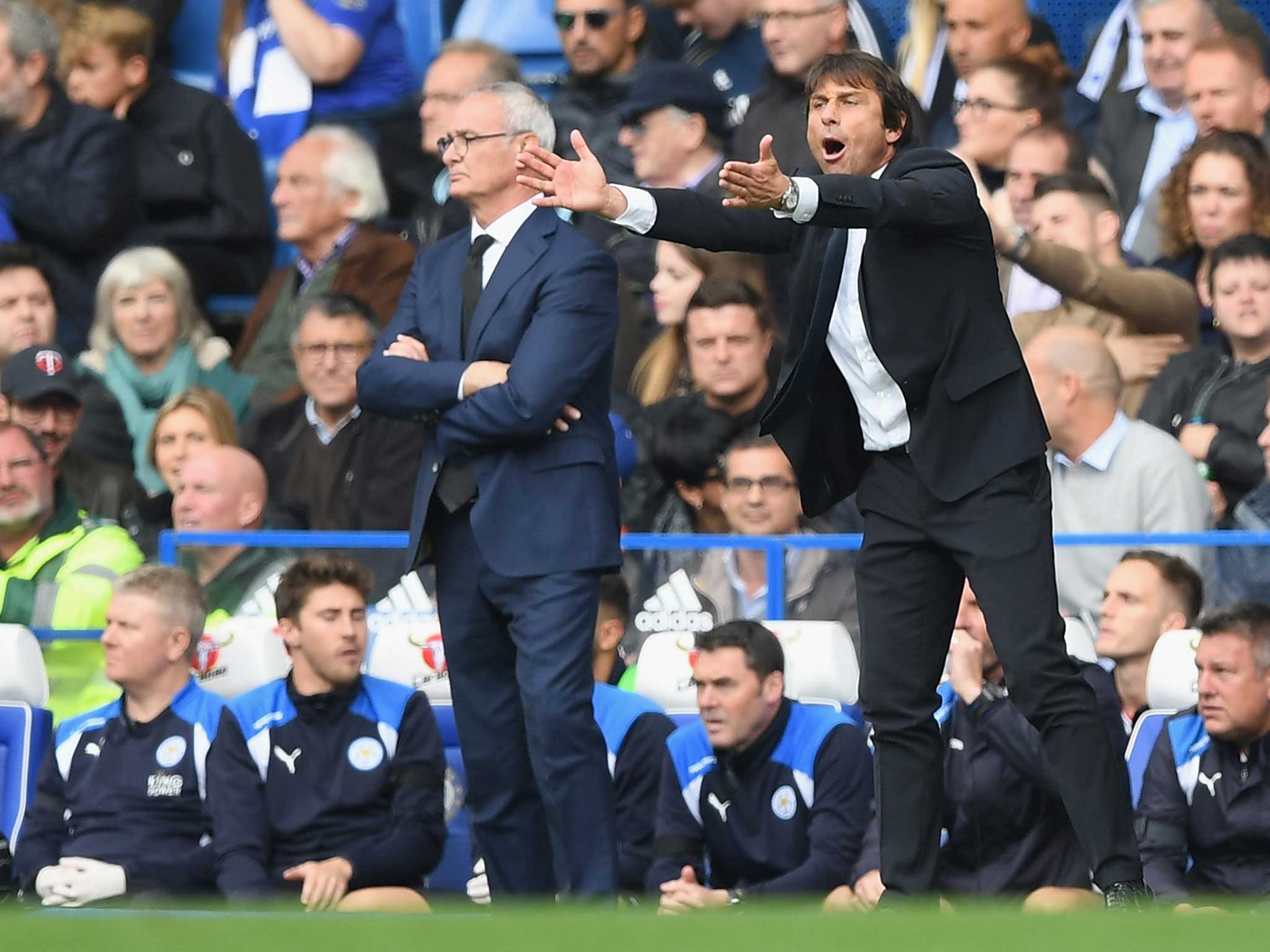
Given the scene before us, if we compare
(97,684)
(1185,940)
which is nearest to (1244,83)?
(97,684)

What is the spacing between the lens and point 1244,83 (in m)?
9.23

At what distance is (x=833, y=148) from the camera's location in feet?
19.4

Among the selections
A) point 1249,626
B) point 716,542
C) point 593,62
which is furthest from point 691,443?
point 1249,626

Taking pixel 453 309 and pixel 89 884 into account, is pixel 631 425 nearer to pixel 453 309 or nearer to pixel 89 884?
pixel 453 309

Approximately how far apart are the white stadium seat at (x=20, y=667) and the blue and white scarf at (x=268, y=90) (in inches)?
146

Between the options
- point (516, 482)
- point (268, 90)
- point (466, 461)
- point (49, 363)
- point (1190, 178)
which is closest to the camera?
point (516, 482)

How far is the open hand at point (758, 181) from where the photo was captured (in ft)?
17.7

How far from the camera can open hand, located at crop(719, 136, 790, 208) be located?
5.39m

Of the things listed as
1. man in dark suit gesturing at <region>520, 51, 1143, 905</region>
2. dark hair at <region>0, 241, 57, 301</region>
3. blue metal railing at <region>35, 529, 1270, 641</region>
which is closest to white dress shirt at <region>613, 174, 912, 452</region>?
man in dark suit gesturing at <region>520, 51, 1143, 905</region>

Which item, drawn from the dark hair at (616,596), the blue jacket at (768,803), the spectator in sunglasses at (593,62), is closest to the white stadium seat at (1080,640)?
the blue jacket at (768,803)

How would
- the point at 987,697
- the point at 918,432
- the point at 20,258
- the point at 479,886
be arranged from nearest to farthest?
1. the point at 918,432
2. the point at 987,697
3. the point at 479,886
4. the point at 20,258

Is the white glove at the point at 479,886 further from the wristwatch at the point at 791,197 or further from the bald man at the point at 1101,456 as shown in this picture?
the wristwatch at the point at 791,197

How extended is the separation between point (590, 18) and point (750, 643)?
3.80 metres

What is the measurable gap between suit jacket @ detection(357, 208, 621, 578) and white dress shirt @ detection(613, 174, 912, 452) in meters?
0.94
